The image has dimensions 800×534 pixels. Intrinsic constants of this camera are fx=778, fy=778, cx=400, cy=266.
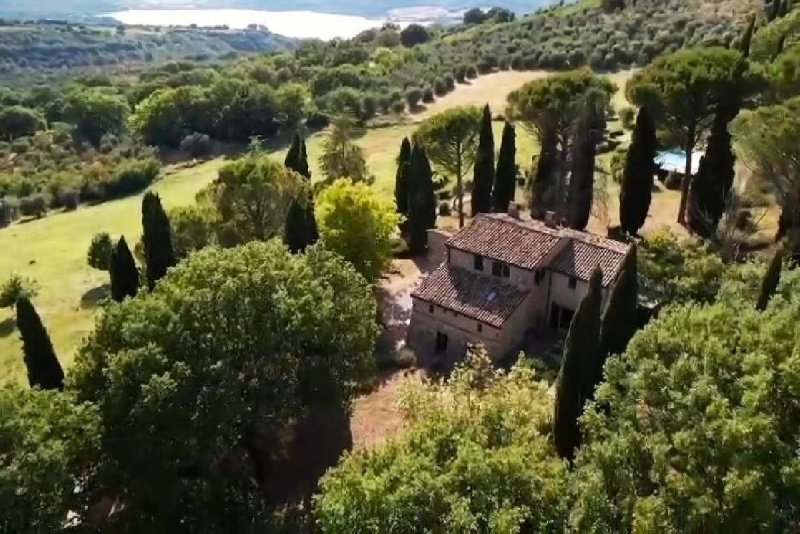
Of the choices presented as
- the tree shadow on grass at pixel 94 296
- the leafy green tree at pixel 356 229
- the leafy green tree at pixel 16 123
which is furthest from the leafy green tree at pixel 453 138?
the leafy green tree at pixel 16 123

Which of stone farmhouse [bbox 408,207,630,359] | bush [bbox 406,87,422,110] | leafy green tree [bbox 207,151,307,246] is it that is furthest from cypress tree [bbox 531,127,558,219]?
bush [bbox 406,87,422,110]

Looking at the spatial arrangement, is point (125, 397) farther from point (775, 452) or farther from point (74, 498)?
point (775, 452)

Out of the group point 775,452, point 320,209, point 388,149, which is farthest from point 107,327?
point 388,149

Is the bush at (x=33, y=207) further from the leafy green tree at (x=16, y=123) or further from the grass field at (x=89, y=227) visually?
the leafy green tree at (x=16, y=123)

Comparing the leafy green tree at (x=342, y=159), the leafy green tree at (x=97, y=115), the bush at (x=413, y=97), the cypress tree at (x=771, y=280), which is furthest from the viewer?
the leafy green tree at (x=97, y=115)

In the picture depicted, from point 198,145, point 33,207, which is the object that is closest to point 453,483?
point 33,207
